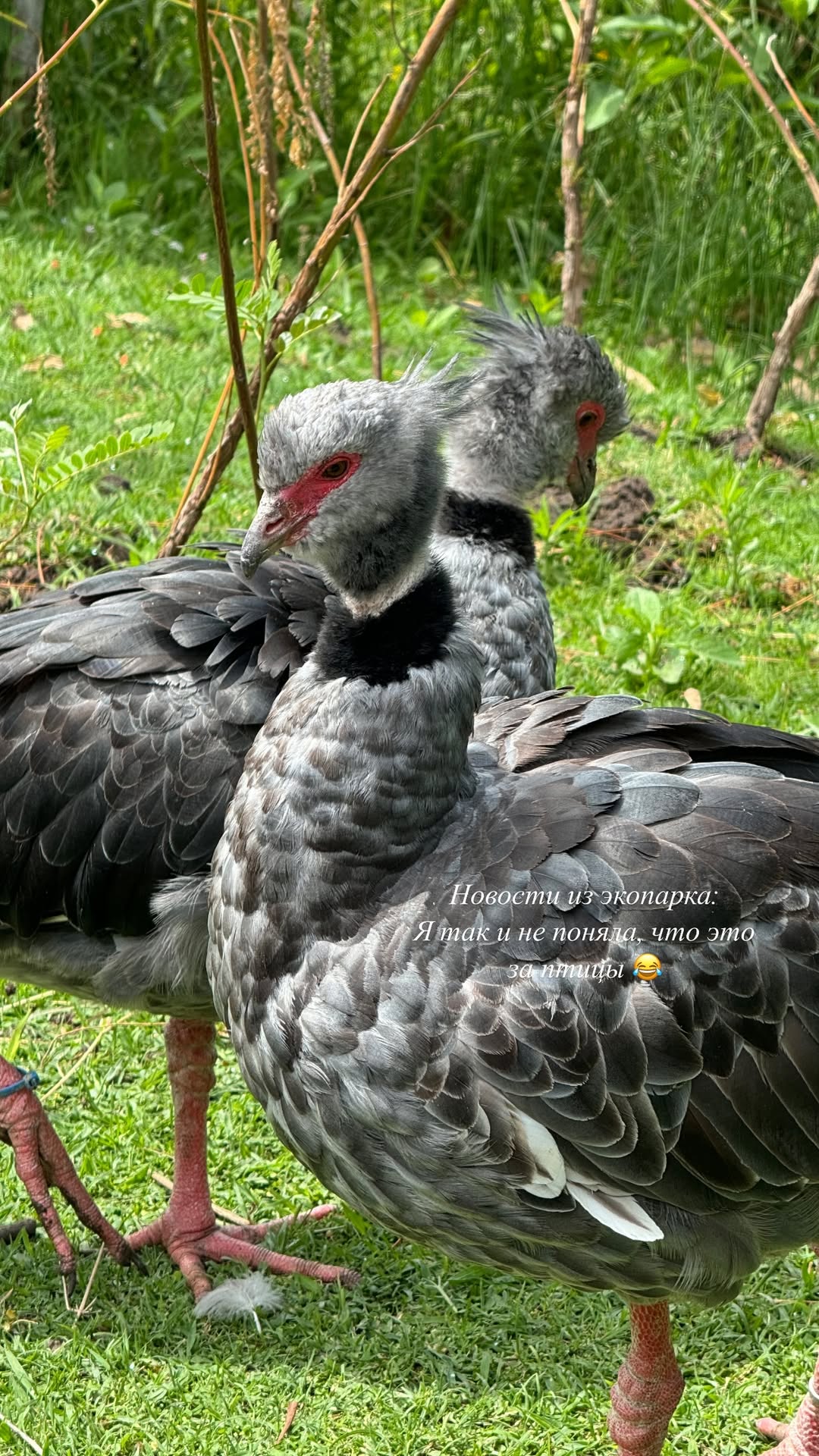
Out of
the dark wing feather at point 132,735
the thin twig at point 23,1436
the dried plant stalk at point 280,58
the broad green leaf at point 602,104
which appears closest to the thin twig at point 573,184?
the broad green leaf at point 602,104

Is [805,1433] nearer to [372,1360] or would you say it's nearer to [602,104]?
[372,1360]

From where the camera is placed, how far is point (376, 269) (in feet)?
21.9

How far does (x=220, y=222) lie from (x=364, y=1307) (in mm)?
2045

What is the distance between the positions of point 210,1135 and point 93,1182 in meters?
0.26

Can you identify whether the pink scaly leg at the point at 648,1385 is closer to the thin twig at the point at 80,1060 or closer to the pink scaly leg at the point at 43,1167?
the pink scaly leg at the point at 43,1167

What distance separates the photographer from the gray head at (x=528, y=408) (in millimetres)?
3334

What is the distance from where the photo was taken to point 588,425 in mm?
3496

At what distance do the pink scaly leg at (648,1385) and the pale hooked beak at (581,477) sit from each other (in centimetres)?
188

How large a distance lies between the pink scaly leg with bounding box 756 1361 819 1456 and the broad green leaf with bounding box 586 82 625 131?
4.64 meters

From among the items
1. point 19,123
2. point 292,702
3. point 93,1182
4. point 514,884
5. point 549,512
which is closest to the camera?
point 514,884

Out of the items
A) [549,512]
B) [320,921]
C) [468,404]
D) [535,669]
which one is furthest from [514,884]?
[549,512]

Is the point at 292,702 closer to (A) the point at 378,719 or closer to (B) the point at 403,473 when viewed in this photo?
(A) the point at 378,719

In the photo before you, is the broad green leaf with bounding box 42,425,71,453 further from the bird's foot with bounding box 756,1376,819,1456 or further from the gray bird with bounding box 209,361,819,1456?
the bird's foot with bounding box 756,1376,819,1456

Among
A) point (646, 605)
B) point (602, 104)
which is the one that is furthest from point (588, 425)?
point (602, 104)
